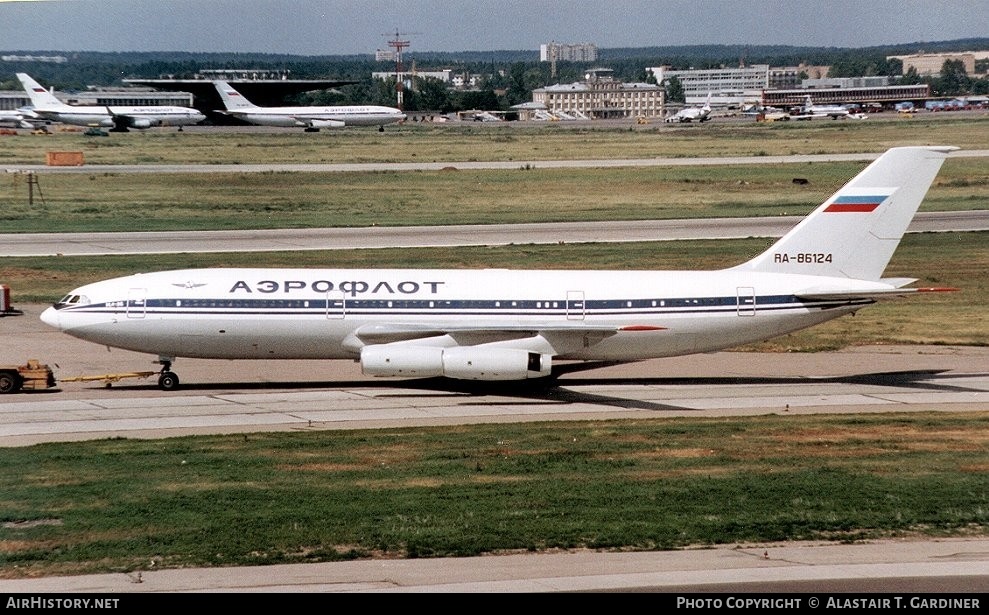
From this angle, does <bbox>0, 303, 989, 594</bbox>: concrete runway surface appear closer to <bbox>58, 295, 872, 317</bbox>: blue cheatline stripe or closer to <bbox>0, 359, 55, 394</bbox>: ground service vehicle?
<bbox>0, 359, 55, 394</bbox>: ground service vehicle

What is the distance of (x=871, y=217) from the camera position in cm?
4328

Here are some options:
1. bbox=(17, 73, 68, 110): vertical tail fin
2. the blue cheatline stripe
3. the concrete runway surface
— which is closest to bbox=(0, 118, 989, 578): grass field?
the concrete runway surface

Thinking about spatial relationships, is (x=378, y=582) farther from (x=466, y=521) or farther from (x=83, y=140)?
(x=83, y=140)

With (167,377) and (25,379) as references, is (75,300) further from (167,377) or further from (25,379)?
(167,377)

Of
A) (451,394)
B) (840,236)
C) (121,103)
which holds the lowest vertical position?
(451,394)

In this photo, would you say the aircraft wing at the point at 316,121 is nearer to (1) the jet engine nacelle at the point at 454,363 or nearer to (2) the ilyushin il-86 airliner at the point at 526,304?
(2) the ilyushin il-86 airliner at the point at 526,304

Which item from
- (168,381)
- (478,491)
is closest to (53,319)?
(168,381)

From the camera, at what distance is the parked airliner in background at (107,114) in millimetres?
177000

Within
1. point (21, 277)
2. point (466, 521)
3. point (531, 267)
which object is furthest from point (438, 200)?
point (466, 521)

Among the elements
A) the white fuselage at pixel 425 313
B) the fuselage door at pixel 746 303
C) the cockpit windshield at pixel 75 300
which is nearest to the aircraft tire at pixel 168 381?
the white fuselage at pixel 425 313

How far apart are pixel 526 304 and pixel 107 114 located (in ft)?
480

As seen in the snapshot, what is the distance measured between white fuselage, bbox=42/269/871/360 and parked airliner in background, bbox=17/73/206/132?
14009 cm
